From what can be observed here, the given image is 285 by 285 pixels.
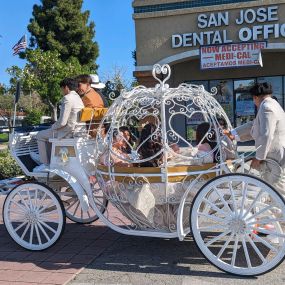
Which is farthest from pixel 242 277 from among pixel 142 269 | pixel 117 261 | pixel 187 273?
pixel 117 261

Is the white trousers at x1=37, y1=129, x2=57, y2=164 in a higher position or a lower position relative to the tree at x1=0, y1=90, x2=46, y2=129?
lower

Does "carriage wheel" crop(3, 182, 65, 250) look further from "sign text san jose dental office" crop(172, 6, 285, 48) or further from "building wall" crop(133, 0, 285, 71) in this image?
"sign text san jose dental office" crop(172, 6, 285, 48)

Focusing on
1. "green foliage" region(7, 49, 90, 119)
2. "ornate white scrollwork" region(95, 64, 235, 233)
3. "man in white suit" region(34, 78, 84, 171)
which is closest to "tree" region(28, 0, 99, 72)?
"green foliage" region(7, 49, 90, 119)

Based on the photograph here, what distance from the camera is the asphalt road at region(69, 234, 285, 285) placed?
14.1 ft

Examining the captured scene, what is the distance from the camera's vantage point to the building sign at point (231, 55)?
51.8 ft

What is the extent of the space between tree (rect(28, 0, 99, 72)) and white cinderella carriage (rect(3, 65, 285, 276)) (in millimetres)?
32042

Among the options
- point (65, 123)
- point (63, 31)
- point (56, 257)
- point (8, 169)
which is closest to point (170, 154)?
point (65, 123)

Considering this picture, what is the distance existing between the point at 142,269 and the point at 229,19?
1314 cm

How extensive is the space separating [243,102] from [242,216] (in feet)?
46.6

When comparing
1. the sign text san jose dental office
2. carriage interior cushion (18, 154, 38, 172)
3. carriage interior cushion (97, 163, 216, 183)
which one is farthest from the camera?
the sign text san jose dental office

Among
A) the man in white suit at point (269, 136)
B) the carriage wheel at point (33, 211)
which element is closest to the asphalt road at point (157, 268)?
the carriage wheel at point (33, 211)

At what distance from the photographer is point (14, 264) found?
4996 mm

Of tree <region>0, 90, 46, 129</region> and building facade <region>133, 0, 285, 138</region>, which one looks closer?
building facade <region>133, 0, 285, 138</region>

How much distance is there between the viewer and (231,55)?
1622 cm
